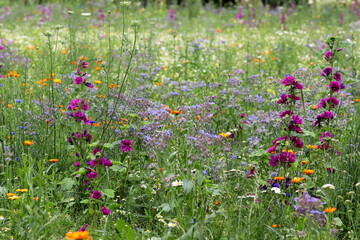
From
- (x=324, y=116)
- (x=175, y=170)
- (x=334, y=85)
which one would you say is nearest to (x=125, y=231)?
(x=175, y=170)

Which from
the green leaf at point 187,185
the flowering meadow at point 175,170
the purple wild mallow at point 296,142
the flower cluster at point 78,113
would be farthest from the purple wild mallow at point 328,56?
the flower cluster at point 78,113

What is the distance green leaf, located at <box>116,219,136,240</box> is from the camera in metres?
2.41

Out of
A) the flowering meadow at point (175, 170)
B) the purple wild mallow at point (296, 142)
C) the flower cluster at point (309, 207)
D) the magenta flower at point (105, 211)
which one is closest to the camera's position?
the flower cluster at point (309, 207)

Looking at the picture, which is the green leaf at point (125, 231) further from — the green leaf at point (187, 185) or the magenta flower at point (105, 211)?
the green leaf at point (187, 185)

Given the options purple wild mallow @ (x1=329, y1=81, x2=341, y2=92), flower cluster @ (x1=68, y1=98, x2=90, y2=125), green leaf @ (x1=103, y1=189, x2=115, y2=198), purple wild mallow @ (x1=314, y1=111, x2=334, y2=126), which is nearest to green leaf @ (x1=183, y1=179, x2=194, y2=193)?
green leaf @ (x1=103, y1=189, x2=115, y2=198)

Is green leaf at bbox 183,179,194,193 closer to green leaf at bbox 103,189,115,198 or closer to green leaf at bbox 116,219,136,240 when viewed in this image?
green leaf at bbox 116,219,136,240

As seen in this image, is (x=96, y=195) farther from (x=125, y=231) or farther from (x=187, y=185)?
(x=187, y=185)

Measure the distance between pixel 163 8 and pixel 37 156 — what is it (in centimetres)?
1185

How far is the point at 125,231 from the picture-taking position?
2432 mm

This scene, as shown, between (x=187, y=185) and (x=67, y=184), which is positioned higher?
(x=187, y=185)

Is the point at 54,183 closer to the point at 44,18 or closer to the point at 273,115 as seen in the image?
the point at 273,115

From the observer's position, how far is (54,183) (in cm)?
276

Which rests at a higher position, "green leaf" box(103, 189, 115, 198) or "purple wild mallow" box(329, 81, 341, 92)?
"purple wild mallow" box(329, 81, 341, 92)

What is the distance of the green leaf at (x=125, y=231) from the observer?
2410mm
